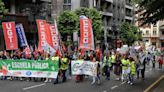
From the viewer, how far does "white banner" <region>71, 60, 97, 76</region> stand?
78.6 feet

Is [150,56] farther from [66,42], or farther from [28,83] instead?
[28,83]

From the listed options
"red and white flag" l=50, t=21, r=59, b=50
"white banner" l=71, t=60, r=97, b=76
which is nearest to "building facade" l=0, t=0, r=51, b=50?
"red and white flag" l=50, t=21, r=59, b=50

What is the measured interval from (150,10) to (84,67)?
5.17 m

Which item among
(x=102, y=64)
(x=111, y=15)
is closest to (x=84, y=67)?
(x=102, y=64)

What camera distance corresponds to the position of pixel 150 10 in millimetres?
22266

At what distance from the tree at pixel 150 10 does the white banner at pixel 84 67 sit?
3.84 m

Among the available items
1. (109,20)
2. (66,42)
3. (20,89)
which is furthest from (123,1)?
(20,89)

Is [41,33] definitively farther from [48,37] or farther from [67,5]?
[67,5]

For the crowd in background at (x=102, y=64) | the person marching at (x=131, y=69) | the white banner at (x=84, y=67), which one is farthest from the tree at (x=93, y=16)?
the person marching at (x=131, y=69)

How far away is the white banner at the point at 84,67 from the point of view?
944 inches

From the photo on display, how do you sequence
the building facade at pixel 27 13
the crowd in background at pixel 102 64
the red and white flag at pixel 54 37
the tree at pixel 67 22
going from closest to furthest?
the crowd in background at pixel 102 64 < the red and white flag at pixel 54 37 < the building facade at pixel 27 13 < the tree at pixel 67 22

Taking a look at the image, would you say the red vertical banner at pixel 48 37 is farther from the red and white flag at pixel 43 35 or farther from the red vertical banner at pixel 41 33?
the red vertical banner at pixel 41 33

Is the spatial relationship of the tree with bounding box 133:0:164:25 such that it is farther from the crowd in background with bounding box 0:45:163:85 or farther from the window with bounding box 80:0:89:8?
the window with bounding box 80:0:89:8

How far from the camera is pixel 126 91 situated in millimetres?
20188
